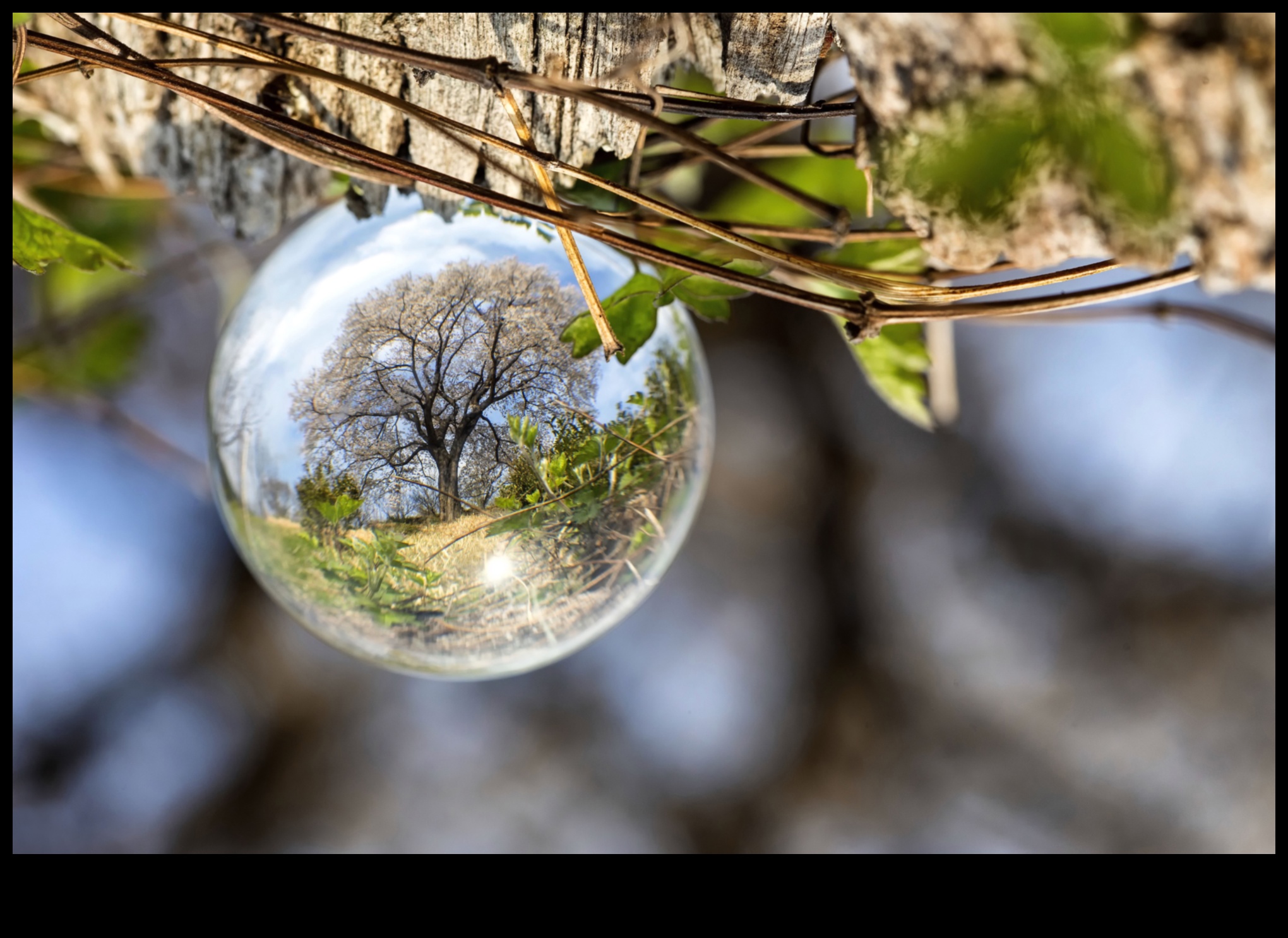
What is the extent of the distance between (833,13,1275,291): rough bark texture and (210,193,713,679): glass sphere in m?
0.16

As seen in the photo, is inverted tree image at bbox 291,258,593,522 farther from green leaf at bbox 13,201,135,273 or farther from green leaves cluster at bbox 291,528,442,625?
green leaf at bbox 13,201,135,273

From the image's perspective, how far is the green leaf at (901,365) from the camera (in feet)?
1.82

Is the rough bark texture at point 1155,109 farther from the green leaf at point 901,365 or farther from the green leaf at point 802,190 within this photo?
the green leaf at point 802,190

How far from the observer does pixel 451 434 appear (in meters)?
0.39

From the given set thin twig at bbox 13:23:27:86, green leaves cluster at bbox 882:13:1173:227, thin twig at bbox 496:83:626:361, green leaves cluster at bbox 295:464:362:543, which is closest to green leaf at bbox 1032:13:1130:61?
green leaves cluster at bbox 882:13:1173:227

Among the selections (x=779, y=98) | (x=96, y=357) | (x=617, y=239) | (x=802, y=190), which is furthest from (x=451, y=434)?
(x=96, y=357)

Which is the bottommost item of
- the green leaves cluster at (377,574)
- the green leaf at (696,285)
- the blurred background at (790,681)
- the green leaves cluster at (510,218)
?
the blurred background at (790,681)

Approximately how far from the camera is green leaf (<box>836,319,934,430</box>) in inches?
21.8

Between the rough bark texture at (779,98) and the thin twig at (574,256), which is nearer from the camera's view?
the rough bark texture at (779,98)

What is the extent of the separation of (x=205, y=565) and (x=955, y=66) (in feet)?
5.64

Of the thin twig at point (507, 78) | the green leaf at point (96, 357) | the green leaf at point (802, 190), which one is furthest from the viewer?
the green leaf at point (96, 357)

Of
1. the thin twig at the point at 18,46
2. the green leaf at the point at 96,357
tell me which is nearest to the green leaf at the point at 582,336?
the thin twig at the point at 18,46

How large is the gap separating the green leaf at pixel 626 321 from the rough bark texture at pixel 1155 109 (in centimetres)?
15

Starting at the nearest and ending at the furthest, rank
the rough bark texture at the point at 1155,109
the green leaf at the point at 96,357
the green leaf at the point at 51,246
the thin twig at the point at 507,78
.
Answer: the rough bark texture at the point at 1155,109 → the thin twig at the point at 507,78 → the green leaf at the point at 51,246 → the green leaf at the point at 96,357
